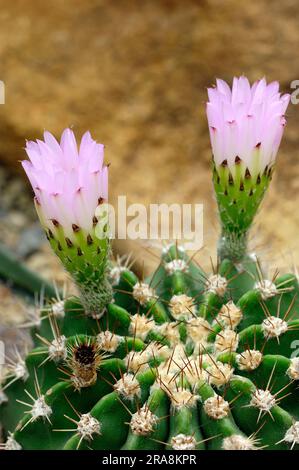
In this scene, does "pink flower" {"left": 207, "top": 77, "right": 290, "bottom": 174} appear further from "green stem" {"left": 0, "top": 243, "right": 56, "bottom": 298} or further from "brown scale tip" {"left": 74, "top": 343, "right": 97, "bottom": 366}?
"green stem" {"left": 0, "top": 243, "right": 56, "bottom": 298}

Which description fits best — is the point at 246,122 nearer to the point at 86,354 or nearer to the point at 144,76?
the point at 86,354

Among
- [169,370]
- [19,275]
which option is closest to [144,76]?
[19,275]

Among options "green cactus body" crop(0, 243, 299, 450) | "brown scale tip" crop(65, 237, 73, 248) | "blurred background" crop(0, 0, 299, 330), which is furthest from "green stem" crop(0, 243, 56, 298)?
"brown scale tip" crop(65, 237, 73, 248)

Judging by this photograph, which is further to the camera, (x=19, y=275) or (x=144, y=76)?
(x=144, y=76)

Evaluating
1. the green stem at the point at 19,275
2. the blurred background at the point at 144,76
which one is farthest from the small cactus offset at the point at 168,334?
the blurred background at the point at 144,76

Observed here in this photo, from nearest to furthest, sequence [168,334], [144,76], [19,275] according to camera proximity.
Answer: [168,334] < [19,275] < [144,76]

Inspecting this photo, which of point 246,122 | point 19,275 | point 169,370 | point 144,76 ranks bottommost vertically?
point 169,370
